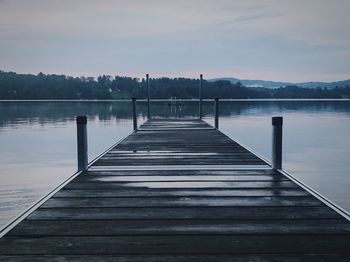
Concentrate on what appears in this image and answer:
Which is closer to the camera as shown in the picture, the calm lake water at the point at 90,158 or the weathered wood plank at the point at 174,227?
the weathered wood plank at the point at 174,227

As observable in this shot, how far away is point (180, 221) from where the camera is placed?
3.94m

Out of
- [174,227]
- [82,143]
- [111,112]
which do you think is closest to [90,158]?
[82,143]

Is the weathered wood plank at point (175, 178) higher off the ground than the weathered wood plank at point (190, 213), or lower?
higher

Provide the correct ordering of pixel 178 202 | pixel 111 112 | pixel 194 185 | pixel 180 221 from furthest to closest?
pixel 111 112 → pixel 194 185 → pixel 178 202 → pixel 180 221

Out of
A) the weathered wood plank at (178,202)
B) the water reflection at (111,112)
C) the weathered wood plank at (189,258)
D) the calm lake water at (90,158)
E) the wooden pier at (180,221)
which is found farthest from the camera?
the water reflection at (111,112)

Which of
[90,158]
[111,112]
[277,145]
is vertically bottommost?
[90,158]

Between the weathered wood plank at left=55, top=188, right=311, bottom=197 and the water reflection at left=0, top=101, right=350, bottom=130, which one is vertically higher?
the weathered wood plank at left=55, top=188, right=311, bottom=197

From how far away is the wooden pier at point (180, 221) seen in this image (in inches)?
125

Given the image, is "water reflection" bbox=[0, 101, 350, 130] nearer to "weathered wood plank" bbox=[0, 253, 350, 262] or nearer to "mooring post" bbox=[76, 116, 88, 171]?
"mooring post" bbox=[76, 116, 88, 171]

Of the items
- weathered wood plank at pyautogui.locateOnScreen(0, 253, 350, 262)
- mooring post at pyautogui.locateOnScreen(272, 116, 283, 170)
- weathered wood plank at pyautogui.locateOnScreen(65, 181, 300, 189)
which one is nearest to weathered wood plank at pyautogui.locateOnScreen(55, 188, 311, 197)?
weathered wood plank at pyautogui.locateOnScreen(65, 181, 300, 189)

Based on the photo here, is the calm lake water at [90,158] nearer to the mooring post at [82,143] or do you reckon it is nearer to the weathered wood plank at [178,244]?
the mooring post at [82,143]

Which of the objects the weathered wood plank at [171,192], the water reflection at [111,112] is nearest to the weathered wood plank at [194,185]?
the weathered wood plank at [171,192]

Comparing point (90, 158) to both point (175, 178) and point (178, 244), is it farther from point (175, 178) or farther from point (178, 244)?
point (178, 244)

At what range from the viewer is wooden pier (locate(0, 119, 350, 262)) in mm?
3186
